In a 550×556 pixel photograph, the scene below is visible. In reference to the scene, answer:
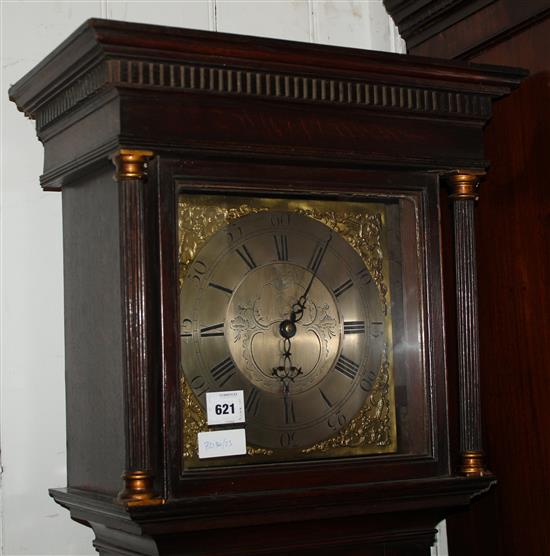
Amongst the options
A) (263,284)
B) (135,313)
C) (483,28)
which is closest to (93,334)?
(135,313)

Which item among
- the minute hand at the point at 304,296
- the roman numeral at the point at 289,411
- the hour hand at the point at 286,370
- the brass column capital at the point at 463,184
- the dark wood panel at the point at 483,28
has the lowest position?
the roman numeral at the point at 289,411

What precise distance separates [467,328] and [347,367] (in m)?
0.21

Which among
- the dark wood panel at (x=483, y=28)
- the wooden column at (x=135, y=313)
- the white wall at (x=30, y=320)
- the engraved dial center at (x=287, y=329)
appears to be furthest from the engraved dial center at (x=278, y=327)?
the dark wood panel at (x=483, y=28)

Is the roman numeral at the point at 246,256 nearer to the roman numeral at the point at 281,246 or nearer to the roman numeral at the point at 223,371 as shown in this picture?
the roman numeral at the point at 281,246

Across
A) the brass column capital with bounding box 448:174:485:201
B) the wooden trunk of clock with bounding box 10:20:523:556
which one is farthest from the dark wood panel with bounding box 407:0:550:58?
the brass column capital with bounding box 448:174:485:201

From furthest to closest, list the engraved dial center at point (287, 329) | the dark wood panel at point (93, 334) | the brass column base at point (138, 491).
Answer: the engraved dial center at point (287, 329) → the dark wood panel at point (93, 334) → the brass column base at point (138, 491)

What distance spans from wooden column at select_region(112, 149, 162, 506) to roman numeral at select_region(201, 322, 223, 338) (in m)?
0.12

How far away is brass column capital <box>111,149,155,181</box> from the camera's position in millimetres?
1643

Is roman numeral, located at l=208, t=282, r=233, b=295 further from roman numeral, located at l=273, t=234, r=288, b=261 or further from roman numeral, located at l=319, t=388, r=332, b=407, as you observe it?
roman numeral, located at l=319, t=388, r=332, b=407

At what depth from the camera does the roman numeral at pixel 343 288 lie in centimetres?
186

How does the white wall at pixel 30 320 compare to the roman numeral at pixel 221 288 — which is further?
the white wall at pixel 30 320

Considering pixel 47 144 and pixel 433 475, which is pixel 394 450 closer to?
pixel 433 475

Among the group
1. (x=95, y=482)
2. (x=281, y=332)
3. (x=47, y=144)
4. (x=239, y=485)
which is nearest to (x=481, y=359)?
(x=281, y=332)

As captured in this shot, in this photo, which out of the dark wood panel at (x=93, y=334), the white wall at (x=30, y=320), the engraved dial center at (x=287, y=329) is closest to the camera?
the dark wood panel at (x=93, y=334)
